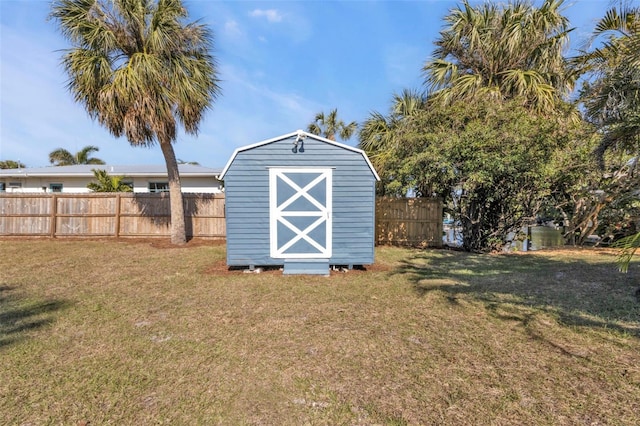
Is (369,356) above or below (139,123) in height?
below

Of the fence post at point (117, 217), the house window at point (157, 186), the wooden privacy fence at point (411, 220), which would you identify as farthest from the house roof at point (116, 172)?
the wooden privacy fence at point (411, 220)

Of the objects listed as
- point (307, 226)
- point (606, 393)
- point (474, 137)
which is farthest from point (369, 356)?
point (474, 137)

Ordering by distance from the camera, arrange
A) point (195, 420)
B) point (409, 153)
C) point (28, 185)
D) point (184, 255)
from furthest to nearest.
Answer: point (28, 185) → point (409, 153) → point (184, 255) → point (195, 420)

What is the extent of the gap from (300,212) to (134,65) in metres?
5.92

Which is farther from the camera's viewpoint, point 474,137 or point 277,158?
point 474,137

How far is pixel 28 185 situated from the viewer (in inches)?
631

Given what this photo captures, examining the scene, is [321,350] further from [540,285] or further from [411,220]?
[411,220]

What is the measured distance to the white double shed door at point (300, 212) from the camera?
22.5 ft

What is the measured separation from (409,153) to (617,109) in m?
5.35

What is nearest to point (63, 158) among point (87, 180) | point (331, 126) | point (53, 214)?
point (87, 180)

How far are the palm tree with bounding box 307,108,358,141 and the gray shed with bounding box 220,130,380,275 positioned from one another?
13.7 meters

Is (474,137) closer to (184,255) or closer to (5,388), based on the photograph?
(184,255)

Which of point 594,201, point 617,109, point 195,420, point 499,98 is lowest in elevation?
point 195,420

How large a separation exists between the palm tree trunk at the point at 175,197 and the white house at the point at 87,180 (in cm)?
538
